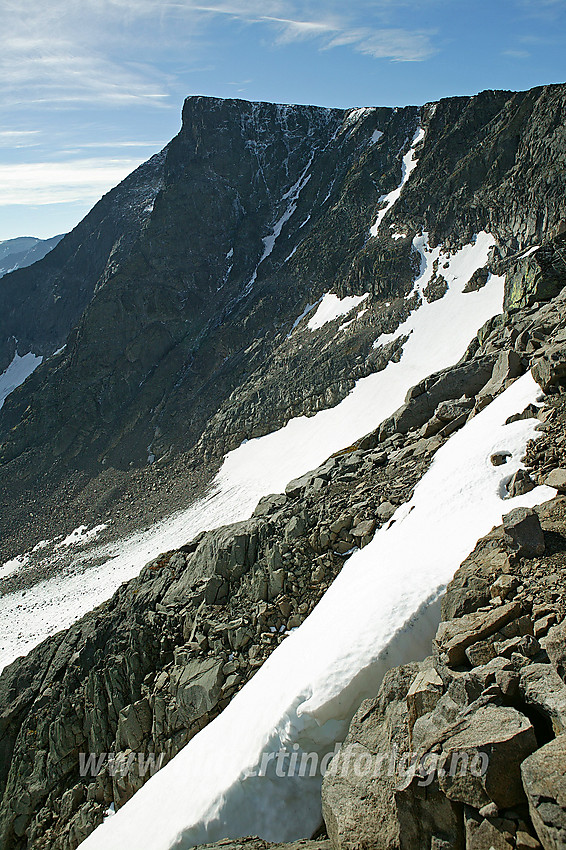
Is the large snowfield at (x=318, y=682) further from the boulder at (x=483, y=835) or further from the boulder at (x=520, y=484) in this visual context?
the boulder at (x=483, y=835)

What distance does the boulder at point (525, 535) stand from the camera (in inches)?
321

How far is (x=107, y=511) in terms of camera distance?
40.7 meters

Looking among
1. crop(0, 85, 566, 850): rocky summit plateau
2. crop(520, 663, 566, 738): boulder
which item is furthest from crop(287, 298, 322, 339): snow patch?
crop(520, 663, 566, 738): boulder

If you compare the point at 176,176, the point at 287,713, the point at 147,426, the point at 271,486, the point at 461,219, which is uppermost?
the point at 176,176

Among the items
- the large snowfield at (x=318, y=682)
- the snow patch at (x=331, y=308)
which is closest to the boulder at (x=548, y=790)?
the large snowfield at (x=318, y=682)

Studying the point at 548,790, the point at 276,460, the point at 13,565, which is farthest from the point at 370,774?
the point at 13,565

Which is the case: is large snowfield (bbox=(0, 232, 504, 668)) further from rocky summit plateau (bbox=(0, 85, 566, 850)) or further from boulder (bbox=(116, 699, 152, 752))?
boulder (bbox=(116, 699, 152, 752))

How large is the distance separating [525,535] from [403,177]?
49.7m

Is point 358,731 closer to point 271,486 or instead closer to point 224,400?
point 271,486

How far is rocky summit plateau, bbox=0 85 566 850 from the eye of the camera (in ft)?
22.0

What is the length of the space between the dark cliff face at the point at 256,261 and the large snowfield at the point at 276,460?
220 centimetres

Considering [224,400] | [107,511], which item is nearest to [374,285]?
[224,400]

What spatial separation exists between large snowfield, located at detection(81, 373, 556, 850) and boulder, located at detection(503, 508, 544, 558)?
162 cm

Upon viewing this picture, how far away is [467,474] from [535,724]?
25.8ft
